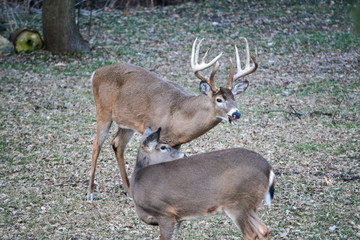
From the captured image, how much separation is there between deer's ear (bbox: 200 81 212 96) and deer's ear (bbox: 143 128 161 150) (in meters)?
1.14

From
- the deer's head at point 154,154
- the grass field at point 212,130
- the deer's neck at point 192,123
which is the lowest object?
the grass field at point 212,130

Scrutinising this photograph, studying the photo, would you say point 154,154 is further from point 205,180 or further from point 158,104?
point 158,104

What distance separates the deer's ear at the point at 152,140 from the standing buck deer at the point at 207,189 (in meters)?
0.27

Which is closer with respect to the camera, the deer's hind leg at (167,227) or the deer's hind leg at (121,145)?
the deer's hind leg at (167,227)

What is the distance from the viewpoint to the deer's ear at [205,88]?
5.72 meters

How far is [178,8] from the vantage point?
49.1 feet

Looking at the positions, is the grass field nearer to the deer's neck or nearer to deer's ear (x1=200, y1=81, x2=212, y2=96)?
the deer's neck

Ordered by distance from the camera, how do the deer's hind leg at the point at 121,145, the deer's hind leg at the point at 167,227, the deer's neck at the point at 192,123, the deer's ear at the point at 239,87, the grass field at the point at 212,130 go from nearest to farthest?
the deer's hind leg at the point at 167,227
the grass field at the point at 212,130
the deer's neck at the point at 192,123
the deer's ear at the point at 239,87
the deer's hind leg at the point at 121,145

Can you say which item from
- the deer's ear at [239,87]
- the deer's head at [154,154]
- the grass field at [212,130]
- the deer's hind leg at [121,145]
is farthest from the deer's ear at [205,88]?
the grass field at [212,130]

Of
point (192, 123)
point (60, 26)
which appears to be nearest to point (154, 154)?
point (192, 123)

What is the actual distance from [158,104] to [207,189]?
1889 millimetres

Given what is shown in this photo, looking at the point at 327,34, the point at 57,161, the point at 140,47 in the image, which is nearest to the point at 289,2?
the point at 327,34

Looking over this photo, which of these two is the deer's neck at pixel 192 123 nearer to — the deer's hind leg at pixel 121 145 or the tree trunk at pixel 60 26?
the deer's hind leg at pixel 121 145

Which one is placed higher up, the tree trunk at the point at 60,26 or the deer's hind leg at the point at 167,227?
A: the deer's hind leg at the point at 167,227
